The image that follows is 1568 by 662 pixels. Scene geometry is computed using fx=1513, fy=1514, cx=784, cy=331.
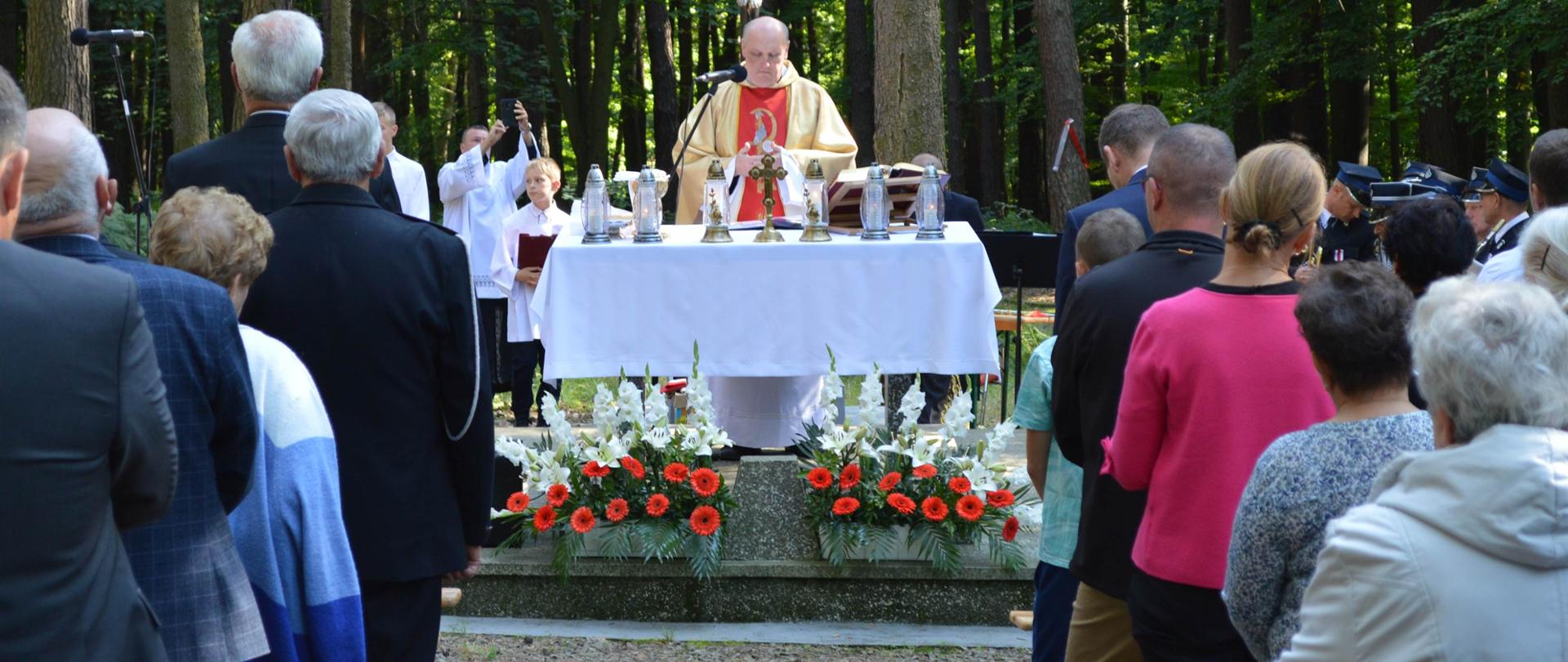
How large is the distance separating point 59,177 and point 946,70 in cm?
2655

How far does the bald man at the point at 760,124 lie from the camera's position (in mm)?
7102

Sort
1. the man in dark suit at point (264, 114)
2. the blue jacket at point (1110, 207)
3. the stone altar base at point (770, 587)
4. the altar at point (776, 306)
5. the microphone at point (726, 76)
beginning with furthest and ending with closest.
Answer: the microphone at point (726, 76)
the altar at point (776, 306)
the stone altar base at point (770, 587)
the blue jacket at point (1110, 207)
the man in dark suit at point (264, 114)

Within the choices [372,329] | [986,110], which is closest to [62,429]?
[372,329]

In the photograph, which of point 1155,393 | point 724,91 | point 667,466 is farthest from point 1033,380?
point 724,91

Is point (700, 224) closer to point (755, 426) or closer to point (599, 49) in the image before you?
point (755, 426)

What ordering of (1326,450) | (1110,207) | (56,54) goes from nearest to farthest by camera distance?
1. (1326,450)
2. (1110,207)
3. (56,54)

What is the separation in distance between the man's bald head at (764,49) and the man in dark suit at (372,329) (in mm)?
3849

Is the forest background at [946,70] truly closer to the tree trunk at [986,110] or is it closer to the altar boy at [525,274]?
the tree trunk at [986,110]

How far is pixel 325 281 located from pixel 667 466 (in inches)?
86.5

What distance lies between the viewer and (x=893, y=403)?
701 cm

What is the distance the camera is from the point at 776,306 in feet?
19.2

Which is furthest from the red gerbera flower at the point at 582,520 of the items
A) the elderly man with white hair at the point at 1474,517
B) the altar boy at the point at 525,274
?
the altar boy at the point at 525,274

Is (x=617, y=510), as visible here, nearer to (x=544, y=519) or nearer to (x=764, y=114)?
(x=544, y=519)

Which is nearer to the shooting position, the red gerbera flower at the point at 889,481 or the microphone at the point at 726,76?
the red gerbera flower at the point at 889,481
